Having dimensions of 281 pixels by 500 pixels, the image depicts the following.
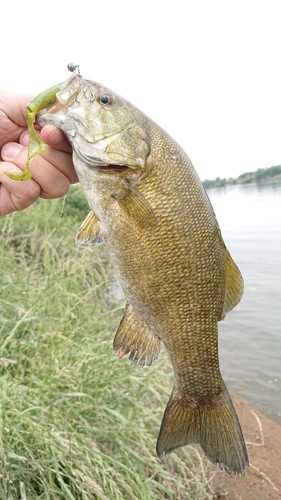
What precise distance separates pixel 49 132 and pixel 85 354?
207cm

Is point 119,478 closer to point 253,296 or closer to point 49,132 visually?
point 49,132

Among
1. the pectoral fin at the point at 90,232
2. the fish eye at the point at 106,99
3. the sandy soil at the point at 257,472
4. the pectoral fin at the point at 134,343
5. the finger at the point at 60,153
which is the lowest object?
the sandy soil at the point at 257,472

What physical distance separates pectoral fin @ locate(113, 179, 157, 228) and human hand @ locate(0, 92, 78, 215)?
1.59 ft

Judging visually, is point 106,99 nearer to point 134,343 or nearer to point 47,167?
point 47,167

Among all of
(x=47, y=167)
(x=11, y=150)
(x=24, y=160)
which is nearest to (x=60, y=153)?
(x=47, y=167)

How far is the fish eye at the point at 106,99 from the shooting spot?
6.86ft

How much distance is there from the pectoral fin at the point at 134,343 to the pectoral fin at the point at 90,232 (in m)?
0.34

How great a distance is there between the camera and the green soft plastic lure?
192 centimetres

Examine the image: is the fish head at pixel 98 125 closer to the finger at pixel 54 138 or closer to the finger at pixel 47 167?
the finger at pixel 54 138

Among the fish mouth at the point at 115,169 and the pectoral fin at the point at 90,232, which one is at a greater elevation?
the fish mouth at the point at 115,169

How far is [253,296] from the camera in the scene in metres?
11.7

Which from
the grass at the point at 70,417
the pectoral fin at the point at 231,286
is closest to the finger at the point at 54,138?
the pectoral fin at the point at 231,286

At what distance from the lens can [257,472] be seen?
4.71m

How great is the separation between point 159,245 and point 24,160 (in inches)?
38.5
